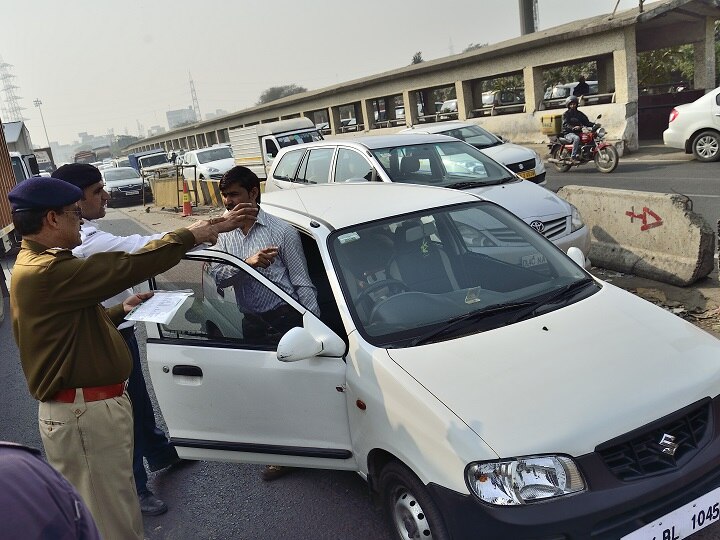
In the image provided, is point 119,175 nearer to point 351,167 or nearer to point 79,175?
point 351,167

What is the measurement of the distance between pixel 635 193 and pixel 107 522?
5.82 meters

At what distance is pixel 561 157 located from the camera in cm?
1520

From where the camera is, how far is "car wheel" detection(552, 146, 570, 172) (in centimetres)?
1505

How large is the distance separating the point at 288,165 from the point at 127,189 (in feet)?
55.8

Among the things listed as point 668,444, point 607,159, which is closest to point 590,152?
point 607,159

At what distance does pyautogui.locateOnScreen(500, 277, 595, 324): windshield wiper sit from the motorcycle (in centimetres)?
1198

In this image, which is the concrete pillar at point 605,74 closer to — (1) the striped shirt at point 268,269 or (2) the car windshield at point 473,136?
(2) the car windshield at point 473,136

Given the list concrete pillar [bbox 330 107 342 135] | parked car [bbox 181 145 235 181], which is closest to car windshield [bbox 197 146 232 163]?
parked car [bbox 181 145 235 181]

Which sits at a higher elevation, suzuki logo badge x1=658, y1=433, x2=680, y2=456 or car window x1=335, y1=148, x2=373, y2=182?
car window x1=335, y1=148, x2=373, y2=182

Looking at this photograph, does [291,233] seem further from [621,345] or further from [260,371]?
[621,345]

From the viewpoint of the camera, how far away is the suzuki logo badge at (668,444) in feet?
7.83

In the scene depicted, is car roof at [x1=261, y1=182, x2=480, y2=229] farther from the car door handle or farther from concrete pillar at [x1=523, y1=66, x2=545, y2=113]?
concrete pillar at [x1=523, y1=66, x2=545, y2=113]

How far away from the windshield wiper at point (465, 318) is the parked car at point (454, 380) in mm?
11

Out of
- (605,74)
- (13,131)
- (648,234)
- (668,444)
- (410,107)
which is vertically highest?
(13,131)
